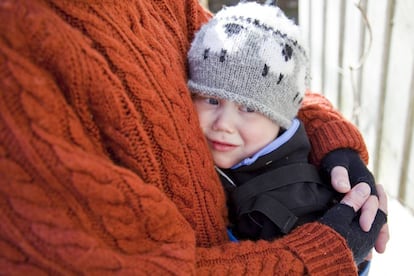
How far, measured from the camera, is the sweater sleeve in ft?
4.58

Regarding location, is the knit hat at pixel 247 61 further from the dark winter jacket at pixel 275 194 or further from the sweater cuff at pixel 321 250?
the sweater cuff at pixel 321 250

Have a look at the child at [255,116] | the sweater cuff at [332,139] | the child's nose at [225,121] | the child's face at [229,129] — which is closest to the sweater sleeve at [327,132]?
the sweater cuff at [332,139]

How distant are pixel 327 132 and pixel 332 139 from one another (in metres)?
0.03

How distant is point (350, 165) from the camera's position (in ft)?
4.51

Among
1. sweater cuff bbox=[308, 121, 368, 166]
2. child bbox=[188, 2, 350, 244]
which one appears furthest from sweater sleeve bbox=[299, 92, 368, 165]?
child bbox=[188, 2, 350, 244]

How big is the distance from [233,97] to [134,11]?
361mm

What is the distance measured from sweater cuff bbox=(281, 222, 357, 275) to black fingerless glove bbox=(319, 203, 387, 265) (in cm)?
4

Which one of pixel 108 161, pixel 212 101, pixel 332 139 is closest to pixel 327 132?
pixel 332 139

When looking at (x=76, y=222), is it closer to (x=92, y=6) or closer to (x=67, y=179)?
(x=67, y=179)

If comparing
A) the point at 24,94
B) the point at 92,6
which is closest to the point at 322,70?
the point at 92,6

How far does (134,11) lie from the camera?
3.07 feet

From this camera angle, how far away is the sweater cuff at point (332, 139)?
4.57ft

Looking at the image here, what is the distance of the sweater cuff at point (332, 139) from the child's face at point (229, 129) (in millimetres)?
254

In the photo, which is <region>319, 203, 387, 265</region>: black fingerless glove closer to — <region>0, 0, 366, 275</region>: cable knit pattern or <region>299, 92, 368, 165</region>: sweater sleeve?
<region>0, 0, 366, 275</region>: cable knit pattern
